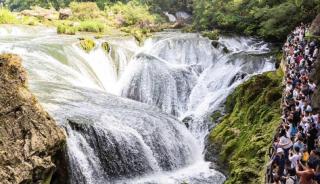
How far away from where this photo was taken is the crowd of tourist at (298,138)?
10.2 metres

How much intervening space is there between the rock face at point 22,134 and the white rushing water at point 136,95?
236 centimetres

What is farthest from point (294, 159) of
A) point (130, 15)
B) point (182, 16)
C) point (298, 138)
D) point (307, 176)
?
point (182, 16)

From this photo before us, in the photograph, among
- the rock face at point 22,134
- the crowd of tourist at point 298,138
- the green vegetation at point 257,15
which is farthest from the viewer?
the green vegetation at point 257,15

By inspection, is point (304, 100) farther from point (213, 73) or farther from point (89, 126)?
point (213, 73)

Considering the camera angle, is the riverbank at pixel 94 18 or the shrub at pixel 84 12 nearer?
the riverbank at pixel 94 18

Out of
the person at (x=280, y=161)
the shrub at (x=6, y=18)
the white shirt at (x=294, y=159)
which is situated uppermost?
the shrub at (x=6, y=18)

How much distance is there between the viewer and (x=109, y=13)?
58.1 metres

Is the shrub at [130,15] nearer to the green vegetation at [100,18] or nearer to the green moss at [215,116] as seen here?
the green vegetation at [100,18]

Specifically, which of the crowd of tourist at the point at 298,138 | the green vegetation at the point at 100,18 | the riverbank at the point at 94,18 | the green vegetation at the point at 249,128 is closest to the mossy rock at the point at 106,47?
the green vegetation at the point at 100,18

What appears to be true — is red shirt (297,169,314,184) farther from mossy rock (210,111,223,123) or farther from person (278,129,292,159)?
mossy rock (210,111,223,123)

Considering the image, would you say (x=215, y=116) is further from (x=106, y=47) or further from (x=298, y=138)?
(x=298, y=138)

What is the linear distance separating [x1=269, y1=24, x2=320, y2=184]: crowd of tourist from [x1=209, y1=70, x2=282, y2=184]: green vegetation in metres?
2.25

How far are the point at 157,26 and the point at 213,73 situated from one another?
22.7 meters

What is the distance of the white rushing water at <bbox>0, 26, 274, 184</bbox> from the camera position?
18.3 meters
